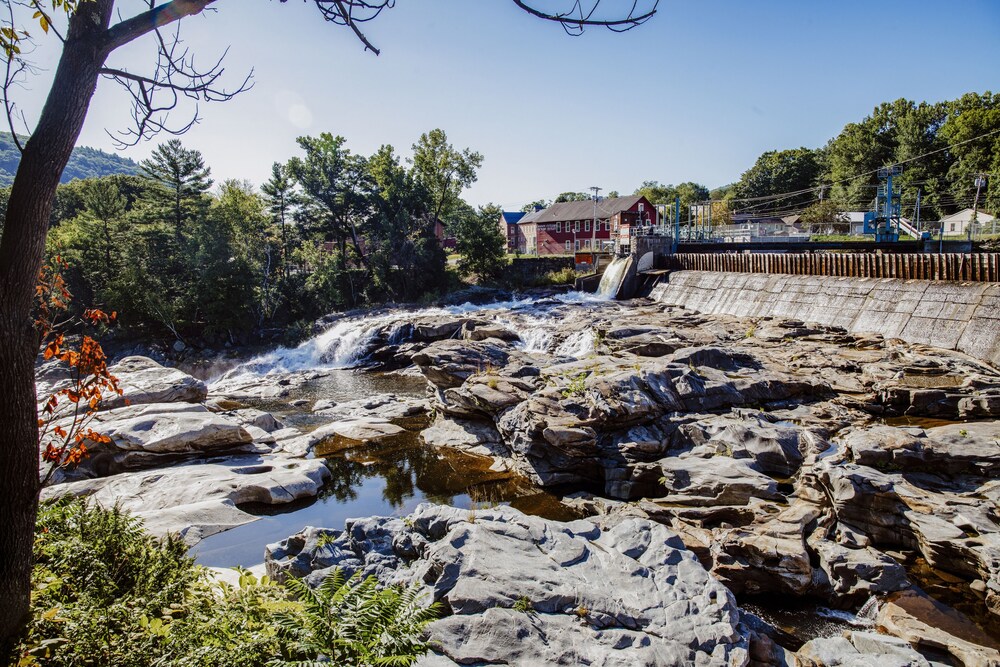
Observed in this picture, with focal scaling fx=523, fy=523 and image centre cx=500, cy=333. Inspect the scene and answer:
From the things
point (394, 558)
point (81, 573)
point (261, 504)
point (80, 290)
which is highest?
point (80, 290)

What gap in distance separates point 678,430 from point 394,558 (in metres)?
7.36

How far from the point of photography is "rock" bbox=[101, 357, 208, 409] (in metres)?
17.7

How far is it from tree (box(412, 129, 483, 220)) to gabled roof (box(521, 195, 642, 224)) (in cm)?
2086

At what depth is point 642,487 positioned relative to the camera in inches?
440

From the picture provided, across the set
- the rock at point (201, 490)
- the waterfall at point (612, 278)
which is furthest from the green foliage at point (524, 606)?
the waterfall at point (612, 278)

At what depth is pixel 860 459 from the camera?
9.99 m

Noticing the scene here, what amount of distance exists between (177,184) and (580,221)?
1593 inches

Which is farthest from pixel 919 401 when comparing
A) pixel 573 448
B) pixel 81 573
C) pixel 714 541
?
pixel 81 573

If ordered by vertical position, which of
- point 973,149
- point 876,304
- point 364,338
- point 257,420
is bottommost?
point 257,420

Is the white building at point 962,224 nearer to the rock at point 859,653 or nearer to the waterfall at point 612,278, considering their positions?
the waterfall at point 612,278

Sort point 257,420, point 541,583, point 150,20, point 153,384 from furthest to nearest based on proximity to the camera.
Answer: point 153,384, point 257,420, point 541,583, point 150,20

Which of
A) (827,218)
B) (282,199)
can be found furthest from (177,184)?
(827,218)

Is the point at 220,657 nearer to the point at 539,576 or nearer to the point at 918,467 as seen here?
the point at 539,576

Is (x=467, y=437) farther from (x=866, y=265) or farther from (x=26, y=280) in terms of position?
(x=866, y=265)
